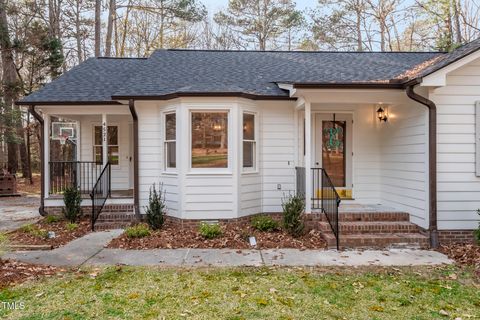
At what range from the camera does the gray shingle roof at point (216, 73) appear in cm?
794

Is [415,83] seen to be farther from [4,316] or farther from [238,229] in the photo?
[4,316]

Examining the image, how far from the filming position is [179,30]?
2077 centimetres

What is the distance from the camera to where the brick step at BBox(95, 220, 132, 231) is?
7.68 m

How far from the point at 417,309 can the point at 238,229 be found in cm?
396

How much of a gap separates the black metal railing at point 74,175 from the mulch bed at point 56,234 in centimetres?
107

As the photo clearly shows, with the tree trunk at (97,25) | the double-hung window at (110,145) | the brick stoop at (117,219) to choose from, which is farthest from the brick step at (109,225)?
the tree trunk at (97,25)

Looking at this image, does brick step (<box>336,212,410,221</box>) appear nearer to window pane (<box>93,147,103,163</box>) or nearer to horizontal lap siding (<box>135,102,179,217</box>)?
horizontal lap siding (<box>135,102,179,217</box>)

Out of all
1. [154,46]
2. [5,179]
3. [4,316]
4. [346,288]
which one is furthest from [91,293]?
[154,46]

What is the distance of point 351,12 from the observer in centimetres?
2053

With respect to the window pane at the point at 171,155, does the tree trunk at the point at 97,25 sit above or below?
above

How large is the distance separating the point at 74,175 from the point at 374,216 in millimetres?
7445

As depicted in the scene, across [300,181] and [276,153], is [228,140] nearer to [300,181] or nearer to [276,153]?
[276,153]

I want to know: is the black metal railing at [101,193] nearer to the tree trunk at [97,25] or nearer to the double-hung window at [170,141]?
the double-hung window at [170,141]

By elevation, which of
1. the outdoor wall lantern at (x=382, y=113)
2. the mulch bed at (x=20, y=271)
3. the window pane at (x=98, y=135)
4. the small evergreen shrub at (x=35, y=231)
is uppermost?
the outdoor wall lantern at (x=382, y=113)
